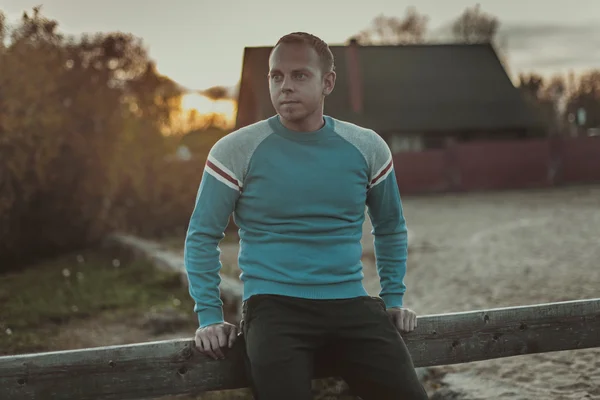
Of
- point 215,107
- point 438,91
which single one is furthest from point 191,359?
point 438,91

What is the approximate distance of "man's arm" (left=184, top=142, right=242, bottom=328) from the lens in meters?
2.43

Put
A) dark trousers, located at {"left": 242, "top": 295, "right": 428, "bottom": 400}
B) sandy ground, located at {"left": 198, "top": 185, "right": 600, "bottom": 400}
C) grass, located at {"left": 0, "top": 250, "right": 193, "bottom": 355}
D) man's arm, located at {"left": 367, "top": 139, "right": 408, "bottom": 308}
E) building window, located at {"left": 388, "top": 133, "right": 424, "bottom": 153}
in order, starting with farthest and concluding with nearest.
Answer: building window, located at {"left": 388, "top": 133, "right": 424, "bottom": 153}
grass, located at {"left": 0, "top": 250, "right": 193, "bottom": 355}
sandy ground, located at {"left": 198, "top": 185, "right": 600, "bottom": 400}
man's arm, located at {"left": 367, "top": 139, "right": 408, "bottom": 308}
dark trousers, located at {"left": 242, "top": 295, "right": 428, "bottom": 400}

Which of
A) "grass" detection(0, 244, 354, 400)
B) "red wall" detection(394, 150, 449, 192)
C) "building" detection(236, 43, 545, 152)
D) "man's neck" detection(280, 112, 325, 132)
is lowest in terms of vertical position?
"grass" detection(0, 244, 354, 400)

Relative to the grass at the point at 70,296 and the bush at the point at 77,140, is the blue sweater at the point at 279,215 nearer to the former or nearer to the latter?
the grass at the point at 70,296

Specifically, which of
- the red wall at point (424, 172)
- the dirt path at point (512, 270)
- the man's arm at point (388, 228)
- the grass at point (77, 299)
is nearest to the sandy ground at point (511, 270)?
the dirt path at point (512, 270)

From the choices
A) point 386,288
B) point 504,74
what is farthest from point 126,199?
point 504,74

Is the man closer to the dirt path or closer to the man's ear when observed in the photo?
the man's ear

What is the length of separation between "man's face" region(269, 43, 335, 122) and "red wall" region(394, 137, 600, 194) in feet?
71.7

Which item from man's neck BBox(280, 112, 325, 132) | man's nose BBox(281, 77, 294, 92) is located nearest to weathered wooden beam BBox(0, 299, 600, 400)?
man's neck BBox(280, 112, 325, 132)

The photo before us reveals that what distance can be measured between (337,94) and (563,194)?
1075 cm

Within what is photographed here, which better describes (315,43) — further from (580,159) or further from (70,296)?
(580,159)

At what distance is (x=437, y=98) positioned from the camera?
32.7 metres

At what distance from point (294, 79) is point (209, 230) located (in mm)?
550

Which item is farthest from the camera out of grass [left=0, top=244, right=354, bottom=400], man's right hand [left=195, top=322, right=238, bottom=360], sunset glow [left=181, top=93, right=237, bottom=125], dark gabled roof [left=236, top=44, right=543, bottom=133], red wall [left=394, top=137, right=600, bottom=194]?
dark gabled roof [left=236, top=44, right=543, bottom=133]
